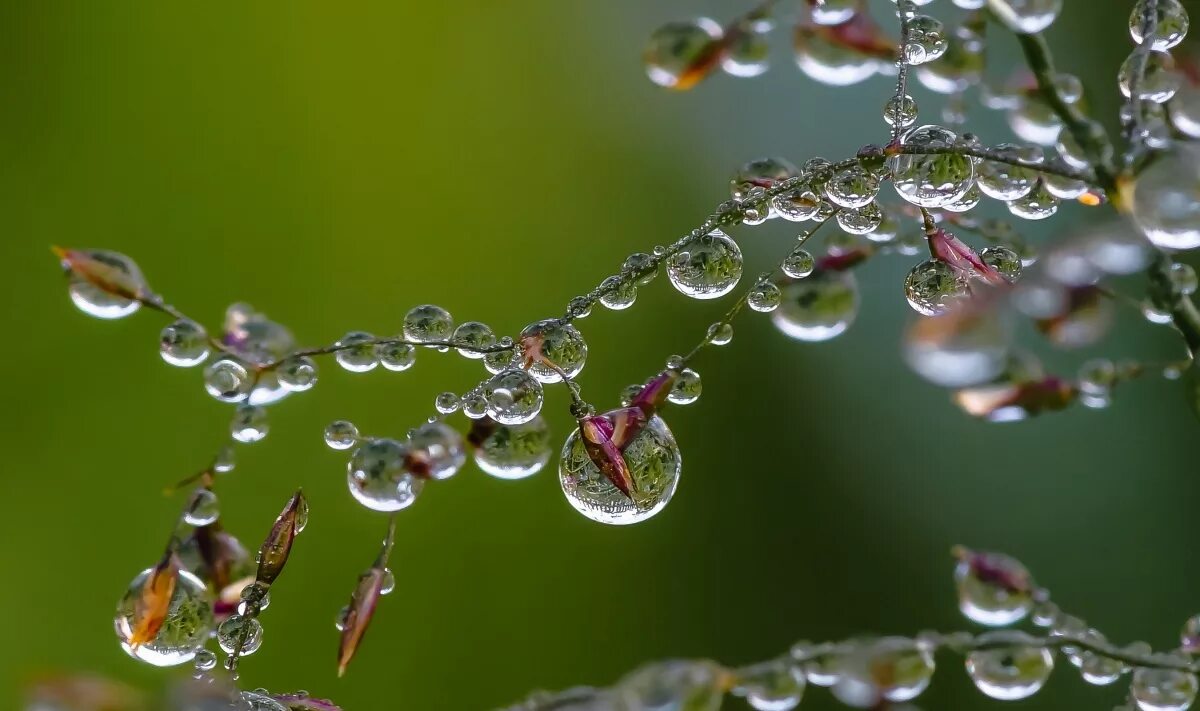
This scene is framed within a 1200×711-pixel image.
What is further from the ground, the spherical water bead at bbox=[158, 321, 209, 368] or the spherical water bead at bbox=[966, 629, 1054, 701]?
the spherical water bead at bbox=[158, 321, 209, 368]

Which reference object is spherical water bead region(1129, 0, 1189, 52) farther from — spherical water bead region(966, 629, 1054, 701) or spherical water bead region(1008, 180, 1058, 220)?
spherical water bead region(966, 629, 1054, 701)

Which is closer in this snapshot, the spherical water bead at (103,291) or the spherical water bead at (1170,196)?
the spherical water bead at (1170,196)

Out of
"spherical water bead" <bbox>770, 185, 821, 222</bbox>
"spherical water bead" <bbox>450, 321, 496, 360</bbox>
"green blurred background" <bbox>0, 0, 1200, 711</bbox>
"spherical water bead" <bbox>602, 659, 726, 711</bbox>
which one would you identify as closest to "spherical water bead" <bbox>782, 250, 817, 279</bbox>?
"spherical water bead" <bbox>770, 185, 821, 222</bbox>

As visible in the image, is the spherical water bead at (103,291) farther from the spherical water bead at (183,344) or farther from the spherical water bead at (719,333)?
the spherical water bead at (719,333)

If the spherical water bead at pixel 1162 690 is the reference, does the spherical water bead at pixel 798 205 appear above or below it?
above

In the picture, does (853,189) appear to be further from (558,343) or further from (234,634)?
(234,634)

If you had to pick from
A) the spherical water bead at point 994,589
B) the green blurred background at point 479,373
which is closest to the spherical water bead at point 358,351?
the spherical water bead at point 994,589

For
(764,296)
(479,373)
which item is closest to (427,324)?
(764,296)

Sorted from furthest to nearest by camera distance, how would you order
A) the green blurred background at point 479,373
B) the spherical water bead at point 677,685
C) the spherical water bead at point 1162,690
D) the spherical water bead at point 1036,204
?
the green blurred background at point 479,373 → the spherical water bead at point 1036,204 → the spherical water bead at point 1162,690 → the spherical water bead at point 677,685
